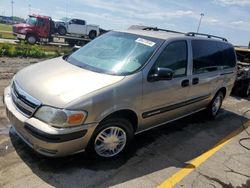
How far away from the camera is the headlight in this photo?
10.6 ft

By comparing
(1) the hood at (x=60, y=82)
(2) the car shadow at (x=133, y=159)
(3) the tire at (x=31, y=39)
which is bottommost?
(3) the tire at (x=31, y=39)

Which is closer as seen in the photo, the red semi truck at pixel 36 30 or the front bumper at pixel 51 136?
the front bumper at pixel 51 136

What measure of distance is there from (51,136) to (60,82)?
2.52 feet

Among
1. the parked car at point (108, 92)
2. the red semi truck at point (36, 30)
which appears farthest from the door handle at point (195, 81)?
the red semi truck at point (36, 30)

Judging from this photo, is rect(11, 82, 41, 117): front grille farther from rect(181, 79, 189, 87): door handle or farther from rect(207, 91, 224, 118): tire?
rect(207, 91, 224, 118): tire

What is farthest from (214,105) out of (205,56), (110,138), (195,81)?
(110,138)

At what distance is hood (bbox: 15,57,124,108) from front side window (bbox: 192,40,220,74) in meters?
1.98

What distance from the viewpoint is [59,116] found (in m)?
3.23

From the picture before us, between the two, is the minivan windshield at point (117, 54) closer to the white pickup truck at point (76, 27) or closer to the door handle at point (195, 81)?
the door handle at point (195, 81)

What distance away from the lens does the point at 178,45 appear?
479cm

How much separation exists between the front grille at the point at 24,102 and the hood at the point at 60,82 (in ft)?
0.17

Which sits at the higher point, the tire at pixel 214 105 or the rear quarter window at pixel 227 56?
the rear quarter window at pixel 227 56

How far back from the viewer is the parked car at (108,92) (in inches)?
131

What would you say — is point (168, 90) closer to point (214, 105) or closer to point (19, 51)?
point (214, 105)
